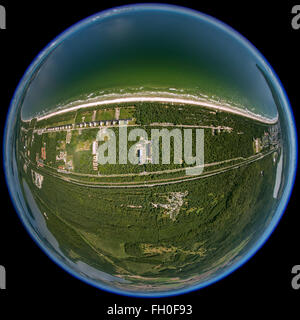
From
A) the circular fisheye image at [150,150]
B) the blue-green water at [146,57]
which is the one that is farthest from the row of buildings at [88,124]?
the blue-green water at [146,57]

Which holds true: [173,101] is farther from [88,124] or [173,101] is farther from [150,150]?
[88,124]

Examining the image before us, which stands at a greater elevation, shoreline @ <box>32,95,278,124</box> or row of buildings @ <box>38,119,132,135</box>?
shoreline @ <box>32,95,278,124</box>

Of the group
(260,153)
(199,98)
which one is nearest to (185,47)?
(199,98)

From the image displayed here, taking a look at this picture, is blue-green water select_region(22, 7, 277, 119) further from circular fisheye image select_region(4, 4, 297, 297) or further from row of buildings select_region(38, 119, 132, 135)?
row of buildings select_region(38, 119, 132, 135)

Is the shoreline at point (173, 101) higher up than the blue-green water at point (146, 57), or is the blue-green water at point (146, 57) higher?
the blue-green water at point (146, 57)

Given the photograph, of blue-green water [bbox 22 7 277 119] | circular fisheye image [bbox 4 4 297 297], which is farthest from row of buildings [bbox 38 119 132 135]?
blue-green water [bbox 22 7 277 119]

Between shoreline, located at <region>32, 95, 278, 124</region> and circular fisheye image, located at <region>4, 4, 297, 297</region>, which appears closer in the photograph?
circular fisheye image, located at <region>4, 4, 297, 297</region>

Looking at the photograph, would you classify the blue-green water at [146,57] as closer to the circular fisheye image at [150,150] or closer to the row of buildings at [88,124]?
the circular fisheye image at [150,150]

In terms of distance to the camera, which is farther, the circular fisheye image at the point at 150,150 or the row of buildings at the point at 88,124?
the row of buildings at the point at 88,124
